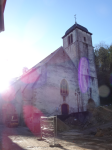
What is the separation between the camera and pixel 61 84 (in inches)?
862

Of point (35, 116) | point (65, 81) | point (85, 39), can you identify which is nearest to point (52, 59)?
point (65, 81)

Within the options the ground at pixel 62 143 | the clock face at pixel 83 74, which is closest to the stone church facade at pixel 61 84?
the clock face at pixel 83 74

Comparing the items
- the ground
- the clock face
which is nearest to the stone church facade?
the clock face

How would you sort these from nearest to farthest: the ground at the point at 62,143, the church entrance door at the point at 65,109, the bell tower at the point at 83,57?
the ground at the point at 62,143 < the church entrance door at the point at 65,109 < the bell tower at the point at 83,57

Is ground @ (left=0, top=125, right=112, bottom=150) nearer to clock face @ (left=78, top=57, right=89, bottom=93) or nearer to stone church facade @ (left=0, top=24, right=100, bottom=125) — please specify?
stone church facade @ (left=0, top=24, right=100, bottom=125)

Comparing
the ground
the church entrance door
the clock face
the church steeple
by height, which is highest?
the church steeple

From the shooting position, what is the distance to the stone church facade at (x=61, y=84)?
1912cm

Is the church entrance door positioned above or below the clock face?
below

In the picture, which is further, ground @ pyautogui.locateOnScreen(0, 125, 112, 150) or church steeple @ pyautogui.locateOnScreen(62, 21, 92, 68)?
church steeple @ pyautogui.locateOnScreen(62, 21, 92, 68)

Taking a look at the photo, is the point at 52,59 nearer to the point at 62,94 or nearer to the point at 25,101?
the point at 62,94

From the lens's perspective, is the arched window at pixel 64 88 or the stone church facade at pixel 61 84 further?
the arched window at pixel 64 88

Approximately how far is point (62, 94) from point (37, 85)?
4488 millimetres

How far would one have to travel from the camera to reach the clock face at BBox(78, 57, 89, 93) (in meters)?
24.9

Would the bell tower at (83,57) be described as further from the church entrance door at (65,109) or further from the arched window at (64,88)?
the church entrance door at (65,109)
